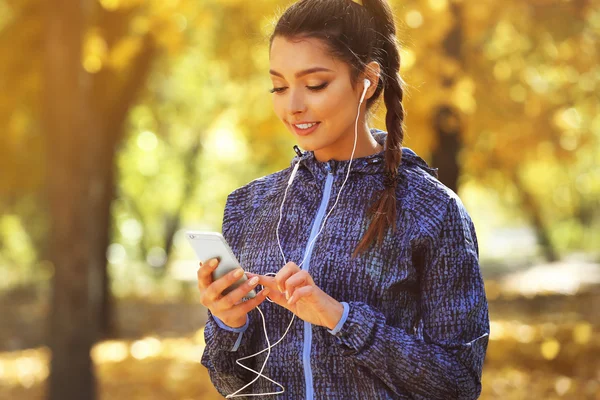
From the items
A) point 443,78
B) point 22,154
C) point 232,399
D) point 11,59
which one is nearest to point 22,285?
point 22,154

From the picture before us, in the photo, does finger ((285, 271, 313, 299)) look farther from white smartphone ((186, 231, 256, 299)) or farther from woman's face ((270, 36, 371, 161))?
woman's face ((270, 36, 371, 161))

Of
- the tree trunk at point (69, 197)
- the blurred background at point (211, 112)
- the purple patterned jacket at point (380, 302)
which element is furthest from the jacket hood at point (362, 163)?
the tree trunk at point (69, 197)

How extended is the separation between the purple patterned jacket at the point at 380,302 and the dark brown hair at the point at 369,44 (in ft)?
0.13

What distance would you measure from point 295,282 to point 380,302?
1.07ft

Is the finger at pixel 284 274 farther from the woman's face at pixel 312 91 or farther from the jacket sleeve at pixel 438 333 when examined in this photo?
the woman's face at pixel 312 91

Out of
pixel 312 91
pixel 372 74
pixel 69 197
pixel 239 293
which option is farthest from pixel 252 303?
pixel 69 197

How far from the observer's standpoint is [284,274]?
73.7 inches

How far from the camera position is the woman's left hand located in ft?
6.15

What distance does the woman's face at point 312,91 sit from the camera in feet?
7.07

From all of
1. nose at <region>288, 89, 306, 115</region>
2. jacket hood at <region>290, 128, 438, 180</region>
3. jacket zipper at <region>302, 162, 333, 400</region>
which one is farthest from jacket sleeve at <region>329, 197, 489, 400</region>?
nose at <region>288, 89, 306, 115</region>

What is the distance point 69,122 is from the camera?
7.41 m

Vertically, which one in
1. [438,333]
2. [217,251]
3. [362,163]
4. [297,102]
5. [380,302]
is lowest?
[438,333]

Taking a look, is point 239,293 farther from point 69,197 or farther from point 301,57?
point 69,197

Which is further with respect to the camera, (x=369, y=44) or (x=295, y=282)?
(x=369, y=44)
